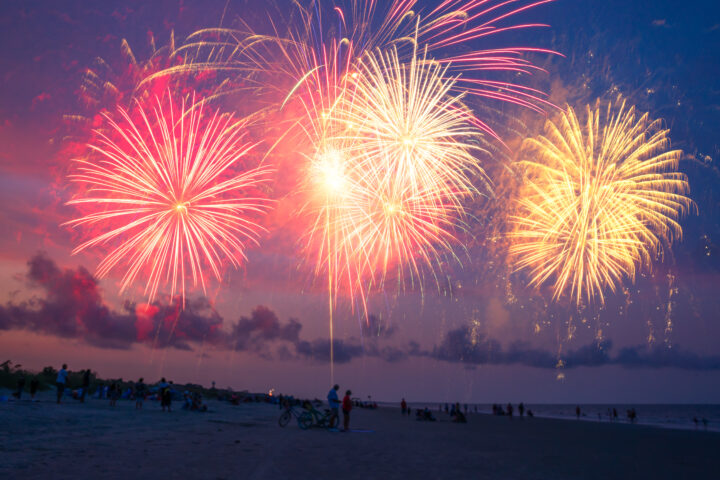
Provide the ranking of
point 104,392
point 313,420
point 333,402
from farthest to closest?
point 104,392 < point 313,420 < point 333,402

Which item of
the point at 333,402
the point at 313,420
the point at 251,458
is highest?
the point at 333,402

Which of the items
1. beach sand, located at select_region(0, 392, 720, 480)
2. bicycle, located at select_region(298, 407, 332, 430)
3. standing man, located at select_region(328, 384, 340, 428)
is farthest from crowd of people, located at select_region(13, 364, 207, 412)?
standing man, located at select_region(328, 384, 340, 428)

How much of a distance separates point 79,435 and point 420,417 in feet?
115

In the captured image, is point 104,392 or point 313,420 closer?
point 313,420

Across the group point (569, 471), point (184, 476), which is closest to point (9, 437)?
point (184, 476)

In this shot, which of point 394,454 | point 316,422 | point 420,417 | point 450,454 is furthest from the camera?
point 420,417

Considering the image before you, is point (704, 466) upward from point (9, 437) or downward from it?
downward

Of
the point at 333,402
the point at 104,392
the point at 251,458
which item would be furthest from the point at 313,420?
the point at 104,392

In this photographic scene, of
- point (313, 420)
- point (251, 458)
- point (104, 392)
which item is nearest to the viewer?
point (251, 458)

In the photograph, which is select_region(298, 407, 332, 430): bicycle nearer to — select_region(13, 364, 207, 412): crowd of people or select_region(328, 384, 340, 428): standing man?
select_region(328, 384, 340, 428): standing man

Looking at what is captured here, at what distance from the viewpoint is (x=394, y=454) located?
1500 cm

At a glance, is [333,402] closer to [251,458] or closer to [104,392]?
[251,458]

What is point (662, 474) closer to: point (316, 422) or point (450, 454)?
point (450, 454)

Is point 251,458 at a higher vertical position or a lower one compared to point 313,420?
higher
